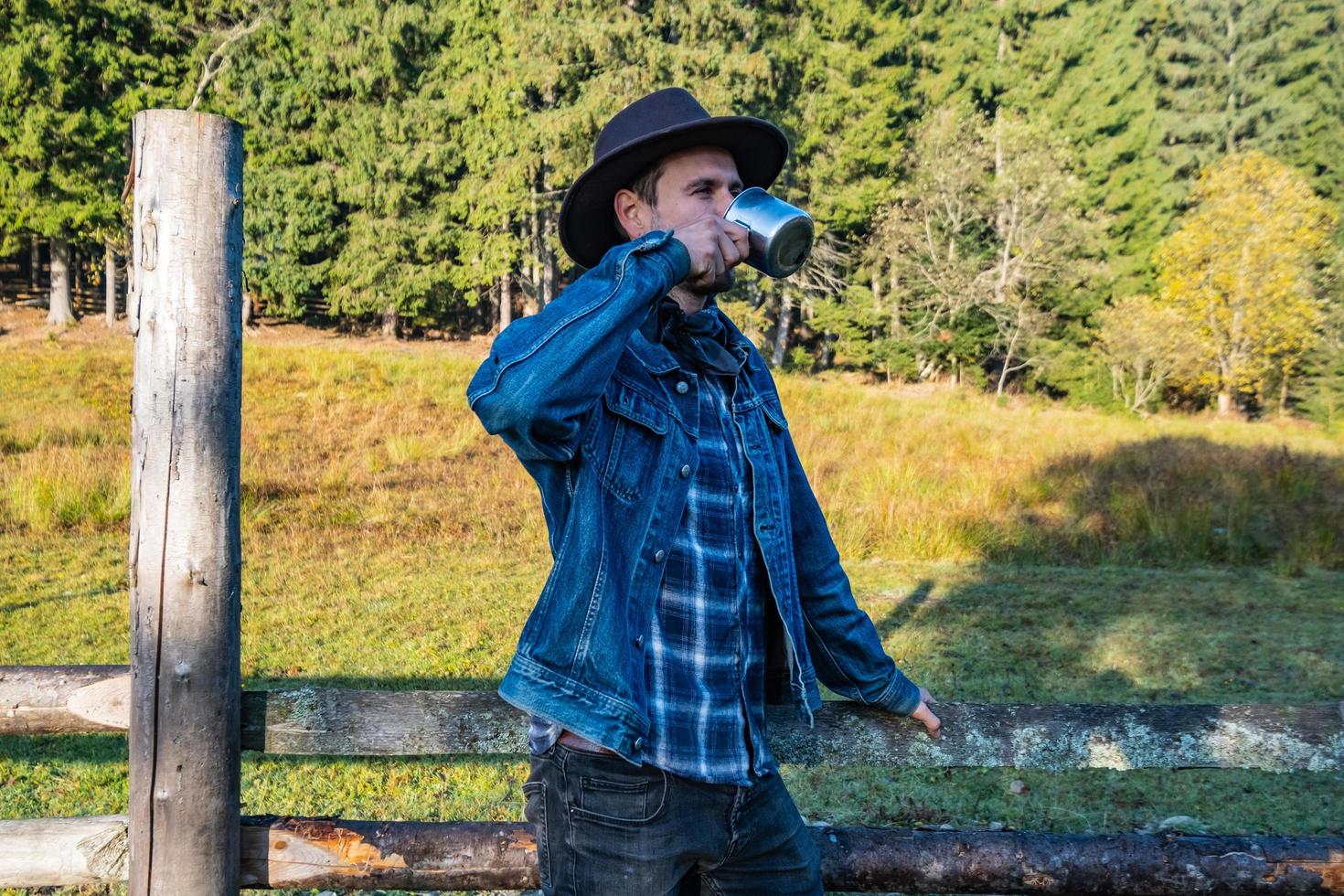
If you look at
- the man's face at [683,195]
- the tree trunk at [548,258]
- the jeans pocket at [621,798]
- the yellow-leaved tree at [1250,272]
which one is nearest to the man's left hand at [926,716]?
the jeans pocket at [621,798]

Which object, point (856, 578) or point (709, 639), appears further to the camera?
point (856, 578)

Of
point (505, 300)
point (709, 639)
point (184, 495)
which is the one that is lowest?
point (709, 639)

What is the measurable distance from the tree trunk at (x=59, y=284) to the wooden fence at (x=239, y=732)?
104ft

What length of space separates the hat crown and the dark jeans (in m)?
1.28

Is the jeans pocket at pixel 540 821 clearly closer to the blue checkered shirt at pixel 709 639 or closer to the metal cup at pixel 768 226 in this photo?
the blue checkered shirt at pixel 709 639

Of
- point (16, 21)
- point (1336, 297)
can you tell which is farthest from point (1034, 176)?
point (16, 21)

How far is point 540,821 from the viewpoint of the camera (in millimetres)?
2051

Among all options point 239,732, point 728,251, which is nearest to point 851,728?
point 728,251

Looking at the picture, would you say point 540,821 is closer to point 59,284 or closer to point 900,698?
Result: point 900,698

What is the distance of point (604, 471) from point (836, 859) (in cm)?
148

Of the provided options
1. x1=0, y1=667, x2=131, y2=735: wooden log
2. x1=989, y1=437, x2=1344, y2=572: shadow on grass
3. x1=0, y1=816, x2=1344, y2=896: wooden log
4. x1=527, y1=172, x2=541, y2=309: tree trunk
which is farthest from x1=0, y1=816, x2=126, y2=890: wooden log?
x1=527, y1=172, x2=541, y2=309: tree trunk

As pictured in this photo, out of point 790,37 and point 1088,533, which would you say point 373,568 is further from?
point 790,37

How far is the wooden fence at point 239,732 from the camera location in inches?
101

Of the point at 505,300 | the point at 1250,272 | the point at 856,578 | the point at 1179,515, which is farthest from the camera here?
the point at 505,300
